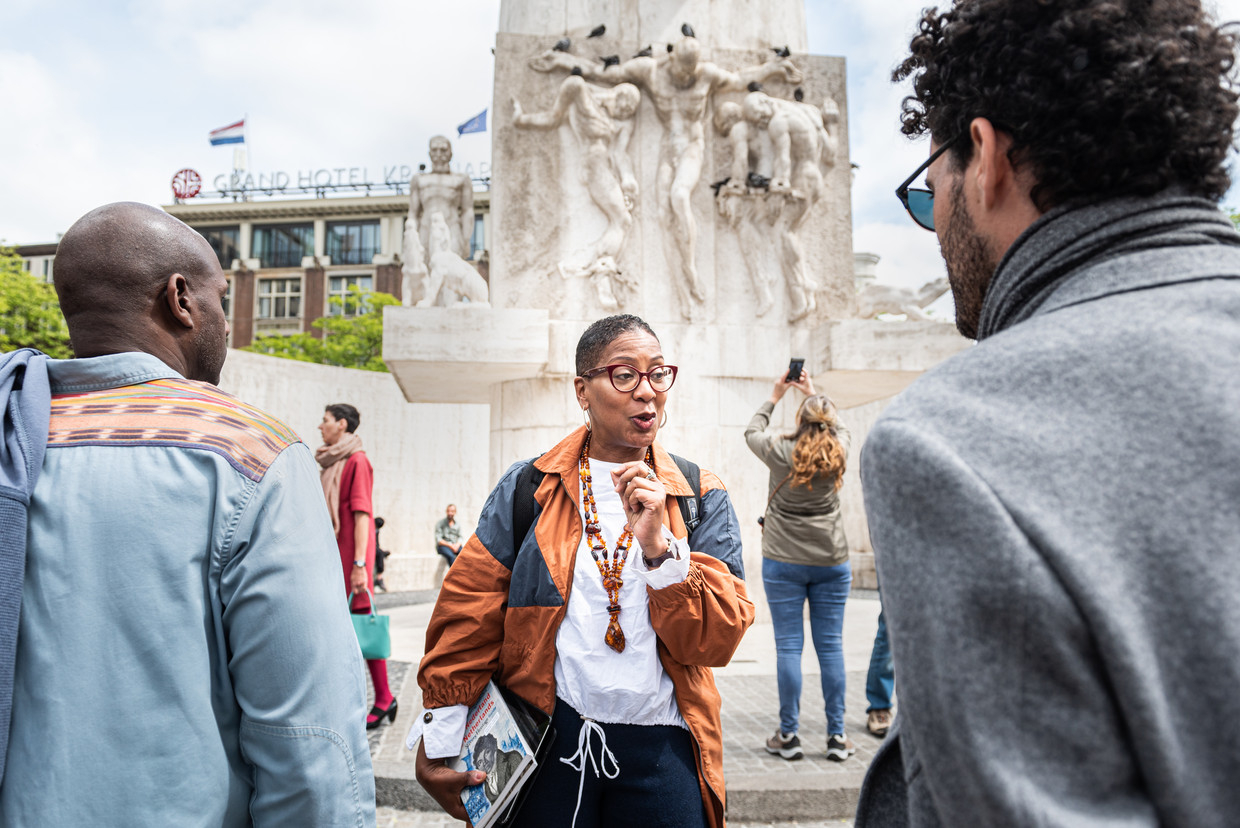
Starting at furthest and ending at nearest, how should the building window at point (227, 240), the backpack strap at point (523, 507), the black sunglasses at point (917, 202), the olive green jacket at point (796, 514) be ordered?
the building window at point (227, 240) < the olive green jacket at point (796, 514) < the backpack strap at point (523, 507) < the black sunglasses at point (917, 202)

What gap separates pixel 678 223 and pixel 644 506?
7.27 metres

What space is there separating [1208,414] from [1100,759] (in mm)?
315

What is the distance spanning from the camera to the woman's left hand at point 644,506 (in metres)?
1.84

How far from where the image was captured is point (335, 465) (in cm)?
502

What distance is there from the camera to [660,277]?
8867 millimetres

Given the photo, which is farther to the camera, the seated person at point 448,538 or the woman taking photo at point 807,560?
the seated person at point 448,538

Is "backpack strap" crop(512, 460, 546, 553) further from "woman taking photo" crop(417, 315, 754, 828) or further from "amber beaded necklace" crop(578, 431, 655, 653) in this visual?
"amber beaded necklace" crop(578, 431, 655, 653)

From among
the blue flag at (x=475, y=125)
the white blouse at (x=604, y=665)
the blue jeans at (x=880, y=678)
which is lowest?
the blue jeans at (x=880, y=678)

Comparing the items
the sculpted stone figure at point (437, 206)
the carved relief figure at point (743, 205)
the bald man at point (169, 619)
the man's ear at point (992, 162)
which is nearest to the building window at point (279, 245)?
the sculpted stone figure at point (437, 206)

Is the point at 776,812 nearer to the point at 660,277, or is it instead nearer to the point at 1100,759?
the point at 1100,759

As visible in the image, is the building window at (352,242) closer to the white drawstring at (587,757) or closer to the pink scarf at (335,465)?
the pink scarf at (335,465)

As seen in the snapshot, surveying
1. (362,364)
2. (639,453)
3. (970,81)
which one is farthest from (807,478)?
(362,364)

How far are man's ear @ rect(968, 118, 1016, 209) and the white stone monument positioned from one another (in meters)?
7.26

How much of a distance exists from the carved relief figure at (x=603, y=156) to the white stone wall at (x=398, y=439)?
9619mm
